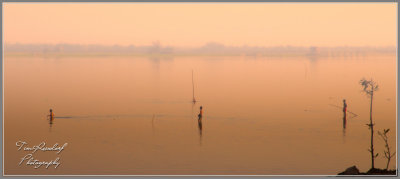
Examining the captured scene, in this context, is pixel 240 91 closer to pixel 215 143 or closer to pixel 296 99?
pixel 296 99

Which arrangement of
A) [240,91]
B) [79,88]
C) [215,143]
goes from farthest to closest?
[79,88] < [240,91] < [215,143]

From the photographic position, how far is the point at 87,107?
8338 cm

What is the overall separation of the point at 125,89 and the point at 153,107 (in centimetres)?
3211

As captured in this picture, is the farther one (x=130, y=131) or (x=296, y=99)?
(x=296, y=99)

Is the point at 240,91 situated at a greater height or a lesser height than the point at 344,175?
greater

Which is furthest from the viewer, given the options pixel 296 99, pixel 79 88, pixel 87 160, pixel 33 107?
pixel 79 88

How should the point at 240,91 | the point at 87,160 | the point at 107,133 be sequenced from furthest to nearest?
the point at 240,91 < the point at 107,133 < the point at 87,160

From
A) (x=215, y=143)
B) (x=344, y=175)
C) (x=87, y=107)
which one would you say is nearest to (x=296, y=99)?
(x=87, y=107)

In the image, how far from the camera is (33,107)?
266ft

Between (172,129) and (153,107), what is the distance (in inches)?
911

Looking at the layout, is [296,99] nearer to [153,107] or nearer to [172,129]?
[153,107]

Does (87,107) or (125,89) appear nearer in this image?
(87,107)

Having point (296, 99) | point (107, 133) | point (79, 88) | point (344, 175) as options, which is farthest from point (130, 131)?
point (79, 88)

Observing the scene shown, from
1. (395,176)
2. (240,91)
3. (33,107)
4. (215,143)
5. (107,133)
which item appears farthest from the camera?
(240,91)
